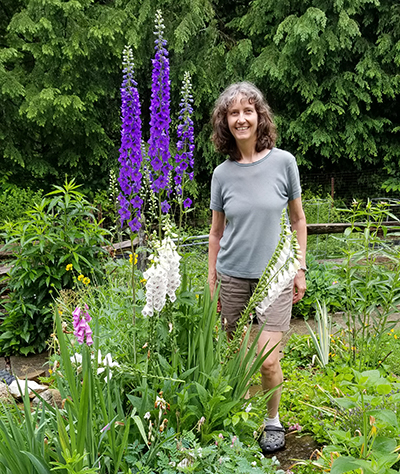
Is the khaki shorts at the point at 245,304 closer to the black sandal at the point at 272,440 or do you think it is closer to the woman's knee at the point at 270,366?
the woman's knee at the point at 270,366

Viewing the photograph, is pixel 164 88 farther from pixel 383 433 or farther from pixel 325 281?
pixel 325 281

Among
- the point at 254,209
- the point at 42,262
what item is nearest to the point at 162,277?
the point at 254,209

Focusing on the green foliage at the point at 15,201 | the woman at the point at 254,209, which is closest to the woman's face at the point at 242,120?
the woman at the point at 254,209

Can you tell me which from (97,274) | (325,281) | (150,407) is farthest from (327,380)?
(97,274)

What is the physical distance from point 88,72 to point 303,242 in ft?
22.1

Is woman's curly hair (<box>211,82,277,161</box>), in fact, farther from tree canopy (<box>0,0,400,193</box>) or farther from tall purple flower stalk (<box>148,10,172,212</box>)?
tree canopy (<box>0,0,400,193</box>)

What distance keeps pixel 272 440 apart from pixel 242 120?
165cm

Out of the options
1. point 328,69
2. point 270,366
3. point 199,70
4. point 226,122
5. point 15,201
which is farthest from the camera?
point 328,69

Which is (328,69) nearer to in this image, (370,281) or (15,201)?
(15,201)

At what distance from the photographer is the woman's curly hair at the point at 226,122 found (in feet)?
7.64

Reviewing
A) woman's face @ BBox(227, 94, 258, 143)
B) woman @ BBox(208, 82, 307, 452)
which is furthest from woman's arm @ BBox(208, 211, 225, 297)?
woman's face @ BBox(227, 94, 258, 143)

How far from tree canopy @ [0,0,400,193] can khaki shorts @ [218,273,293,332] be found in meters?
5.56

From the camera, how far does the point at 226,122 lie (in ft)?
7.96

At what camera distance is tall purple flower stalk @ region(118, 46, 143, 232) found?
2145 mm
